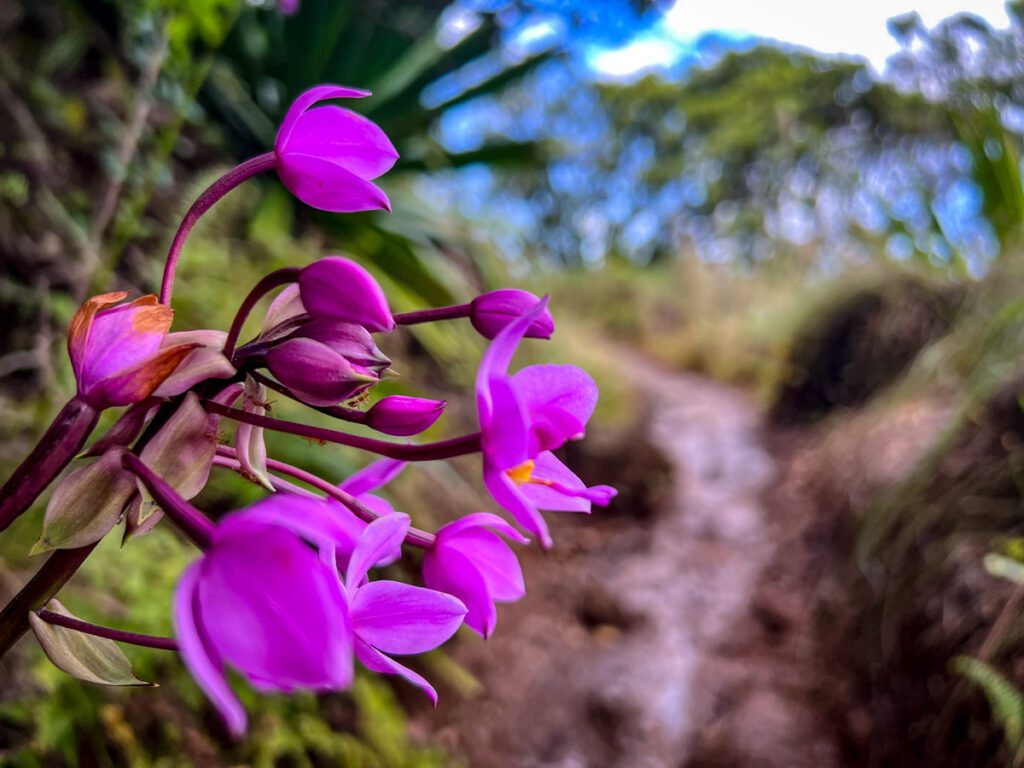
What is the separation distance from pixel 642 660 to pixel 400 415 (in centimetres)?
143

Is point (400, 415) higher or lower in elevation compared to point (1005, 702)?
higher

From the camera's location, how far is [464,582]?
0.33 meters

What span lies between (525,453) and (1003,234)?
2.09m

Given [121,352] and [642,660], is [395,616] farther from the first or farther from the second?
[642,660]

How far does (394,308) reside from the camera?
1.69 m

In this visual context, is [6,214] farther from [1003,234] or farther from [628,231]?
[628,231]

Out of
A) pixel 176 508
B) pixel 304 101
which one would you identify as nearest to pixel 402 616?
pixel 176 508

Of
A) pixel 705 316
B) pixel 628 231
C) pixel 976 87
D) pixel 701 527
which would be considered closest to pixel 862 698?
pixel 701 527

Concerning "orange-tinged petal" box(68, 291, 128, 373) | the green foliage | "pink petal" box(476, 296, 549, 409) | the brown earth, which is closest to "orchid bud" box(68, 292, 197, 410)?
"orange-tinged petal" box(68, 291, 128, 373)

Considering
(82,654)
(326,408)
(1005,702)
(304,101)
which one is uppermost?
(304,101)

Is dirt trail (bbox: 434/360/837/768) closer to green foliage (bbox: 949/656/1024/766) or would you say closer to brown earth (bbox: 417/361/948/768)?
brown earth (bbox: 417/361/948/768)

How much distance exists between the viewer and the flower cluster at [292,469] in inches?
8.9

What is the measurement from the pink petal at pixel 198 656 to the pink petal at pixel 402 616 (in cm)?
7

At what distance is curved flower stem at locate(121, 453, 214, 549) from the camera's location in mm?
240
